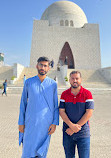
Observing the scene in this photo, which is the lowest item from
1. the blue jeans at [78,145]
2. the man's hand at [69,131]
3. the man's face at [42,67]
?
the blue jeans at [78,145]

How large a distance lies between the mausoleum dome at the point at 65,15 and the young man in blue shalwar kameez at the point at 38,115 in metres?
25.5

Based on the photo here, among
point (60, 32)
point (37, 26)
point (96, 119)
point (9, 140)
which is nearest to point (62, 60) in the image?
point (60, 32)

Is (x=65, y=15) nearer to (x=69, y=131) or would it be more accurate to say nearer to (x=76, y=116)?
(x=76, y=116)

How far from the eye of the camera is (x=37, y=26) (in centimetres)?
2405

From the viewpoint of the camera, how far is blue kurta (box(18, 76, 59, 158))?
1659mm

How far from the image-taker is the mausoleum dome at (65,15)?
2523 cm

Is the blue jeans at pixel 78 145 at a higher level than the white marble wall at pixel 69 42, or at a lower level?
lower

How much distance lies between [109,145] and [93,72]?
16366mm

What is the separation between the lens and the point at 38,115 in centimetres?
167

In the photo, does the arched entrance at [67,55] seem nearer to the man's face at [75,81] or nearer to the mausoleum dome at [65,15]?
the mausoleum dome at [65,15]

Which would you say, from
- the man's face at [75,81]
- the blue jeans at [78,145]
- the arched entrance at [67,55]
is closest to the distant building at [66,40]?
the arched entrance at [67,55]

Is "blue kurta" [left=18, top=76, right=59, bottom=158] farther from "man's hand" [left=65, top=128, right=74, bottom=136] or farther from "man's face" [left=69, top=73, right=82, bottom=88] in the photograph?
"man's face" [left=69, top=73, right=82, bottom=88]

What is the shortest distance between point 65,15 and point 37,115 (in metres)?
26.5

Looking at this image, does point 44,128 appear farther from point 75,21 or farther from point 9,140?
point 75,21
